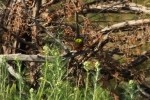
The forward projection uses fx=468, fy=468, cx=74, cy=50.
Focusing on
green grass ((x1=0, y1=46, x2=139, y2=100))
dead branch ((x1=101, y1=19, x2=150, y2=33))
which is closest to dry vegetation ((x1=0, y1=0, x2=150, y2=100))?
dead branch ((x1=101, y1=19, x2=150, y2=33))

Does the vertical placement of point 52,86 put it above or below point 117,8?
below

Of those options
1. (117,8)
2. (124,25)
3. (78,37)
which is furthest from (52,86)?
(117,8)

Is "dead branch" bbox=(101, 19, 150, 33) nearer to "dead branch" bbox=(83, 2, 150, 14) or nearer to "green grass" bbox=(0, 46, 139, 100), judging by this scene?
"dead branch" bbox=(83, 2, 150, 14)

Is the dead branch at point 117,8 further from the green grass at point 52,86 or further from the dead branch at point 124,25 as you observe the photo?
the green grass at point 52,86

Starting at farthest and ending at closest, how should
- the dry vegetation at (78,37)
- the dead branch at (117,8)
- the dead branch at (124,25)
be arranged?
the dead branch at (117,8) → the dead branch at (124,25) → the dry vegetation at (78,37)

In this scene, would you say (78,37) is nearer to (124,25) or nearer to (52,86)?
(124,25)

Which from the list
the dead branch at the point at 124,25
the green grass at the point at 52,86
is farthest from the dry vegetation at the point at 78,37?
the green grass at the point at 52,86

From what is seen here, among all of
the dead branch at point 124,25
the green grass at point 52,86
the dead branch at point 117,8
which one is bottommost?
the green grass at point 52,86

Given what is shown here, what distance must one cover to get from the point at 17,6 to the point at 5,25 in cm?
28

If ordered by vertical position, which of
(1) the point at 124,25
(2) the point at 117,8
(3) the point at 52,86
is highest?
(2) the point at 117,8

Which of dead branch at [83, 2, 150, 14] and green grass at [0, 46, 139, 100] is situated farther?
dead branch at [83, 2, 150, 14]

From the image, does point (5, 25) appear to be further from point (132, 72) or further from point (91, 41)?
point (132, 72)

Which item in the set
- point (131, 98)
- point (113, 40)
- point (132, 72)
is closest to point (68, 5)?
point (113, 40)

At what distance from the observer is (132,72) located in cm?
464
